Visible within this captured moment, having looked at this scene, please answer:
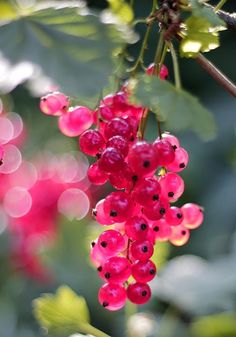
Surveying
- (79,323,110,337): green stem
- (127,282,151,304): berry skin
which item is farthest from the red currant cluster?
(79,323,110,337): green stem

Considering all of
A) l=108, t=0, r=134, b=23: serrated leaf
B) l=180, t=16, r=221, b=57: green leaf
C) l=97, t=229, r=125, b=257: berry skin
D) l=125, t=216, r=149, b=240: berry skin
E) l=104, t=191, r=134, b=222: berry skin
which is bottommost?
l=97, t=229, r=125, b=257: berry skin

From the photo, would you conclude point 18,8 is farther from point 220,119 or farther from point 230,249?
point 220,119

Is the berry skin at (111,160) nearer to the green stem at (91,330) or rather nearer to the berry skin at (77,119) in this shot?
the berry skin at (77,119)

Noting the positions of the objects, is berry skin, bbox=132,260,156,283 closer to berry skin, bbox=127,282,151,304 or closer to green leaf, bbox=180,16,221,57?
berry skin, bbox=127,282,151,304

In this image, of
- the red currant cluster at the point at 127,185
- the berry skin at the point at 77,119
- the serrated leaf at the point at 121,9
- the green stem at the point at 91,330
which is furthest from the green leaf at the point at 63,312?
the serrated leaf at the point at 121,9

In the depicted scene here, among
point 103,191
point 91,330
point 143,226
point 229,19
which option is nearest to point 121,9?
point 229,19

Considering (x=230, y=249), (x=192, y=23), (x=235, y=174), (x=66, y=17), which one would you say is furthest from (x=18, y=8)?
(x=235, y=174)
